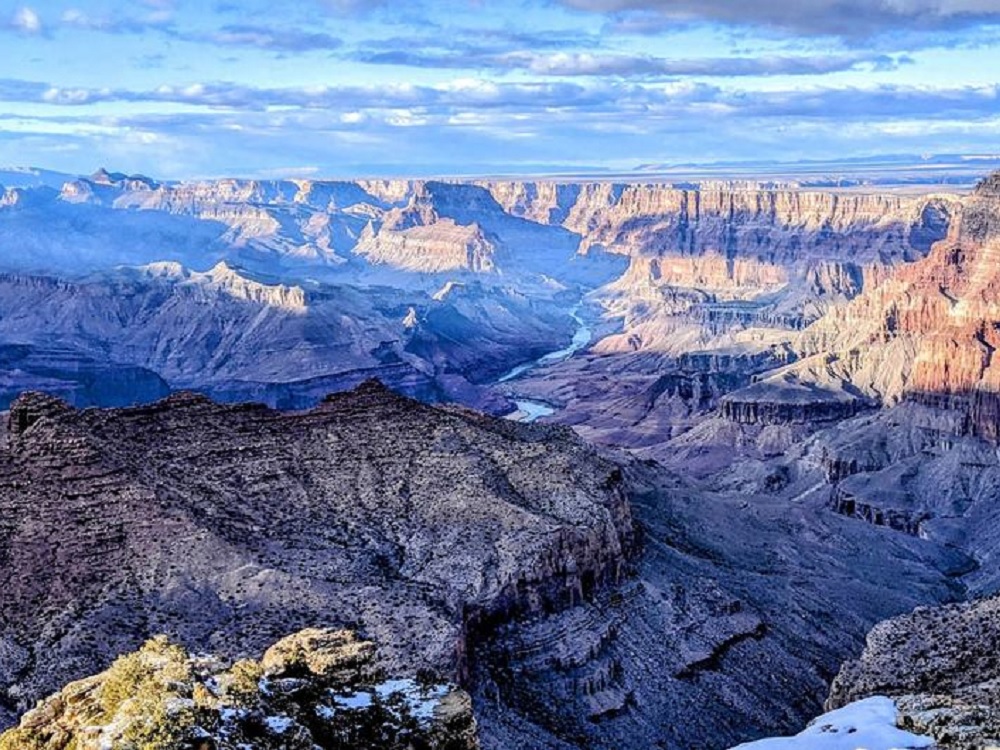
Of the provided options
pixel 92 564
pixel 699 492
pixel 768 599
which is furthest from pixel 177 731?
pixel 699 492

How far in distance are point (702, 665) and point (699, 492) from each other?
33.9 meters

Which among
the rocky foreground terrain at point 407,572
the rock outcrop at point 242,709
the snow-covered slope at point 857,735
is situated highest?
the rock outcrop at point 242,709

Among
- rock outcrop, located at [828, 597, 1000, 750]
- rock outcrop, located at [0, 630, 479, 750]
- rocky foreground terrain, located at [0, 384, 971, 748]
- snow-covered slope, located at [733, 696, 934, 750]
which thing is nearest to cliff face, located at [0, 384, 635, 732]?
rocky foreground terrain, located at [0, 384, 971, 748]

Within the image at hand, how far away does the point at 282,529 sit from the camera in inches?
2516

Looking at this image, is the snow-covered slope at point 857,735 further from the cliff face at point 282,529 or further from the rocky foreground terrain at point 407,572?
the cliff face at point 282,529

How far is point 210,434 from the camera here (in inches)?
2751

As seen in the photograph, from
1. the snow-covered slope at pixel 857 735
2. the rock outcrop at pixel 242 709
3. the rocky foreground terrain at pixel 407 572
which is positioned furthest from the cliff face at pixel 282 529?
the snow-covered slope at pixel 857 735

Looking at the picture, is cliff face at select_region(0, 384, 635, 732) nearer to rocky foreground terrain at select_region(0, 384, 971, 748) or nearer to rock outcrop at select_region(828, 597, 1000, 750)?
rocky foreground terrain at select_region(0, 384, 971, 748)

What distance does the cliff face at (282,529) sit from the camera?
5378cm

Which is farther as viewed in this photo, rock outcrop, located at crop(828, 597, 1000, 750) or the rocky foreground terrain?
the rocky foreground terrain

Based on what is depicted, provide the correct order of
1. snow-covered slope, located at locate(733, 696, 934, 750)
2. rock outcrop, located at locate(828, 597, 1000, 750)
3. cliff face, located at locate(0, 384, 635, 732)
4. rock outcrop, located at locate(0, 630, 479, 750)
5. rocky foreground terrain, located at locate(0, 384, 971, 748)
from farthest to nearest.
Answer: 1. rocky foreground terrain, located at locate(0, 384, 971, 748)
2. cliff face, located at locate(0, 384, 635, 732)
3. rock outcrop, located at locate(828, 597, 1000, 750)
4. snow-covered slope, located at locate(733, 696, 934, 750)
5. rock outcrop, located at locate(0, 630, 479, 750)

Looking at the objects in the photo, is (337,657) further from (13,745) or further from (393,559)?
(393,559)

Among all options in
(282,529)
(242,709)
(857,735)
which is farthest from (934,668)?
(282,529)

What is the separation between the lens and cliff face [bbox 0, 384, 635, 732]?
176 ft
